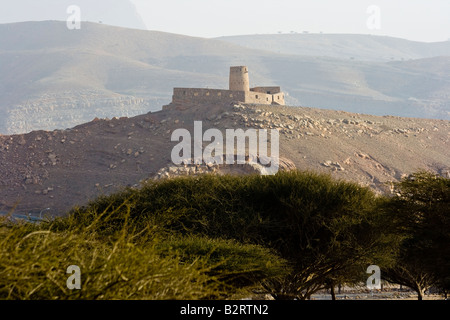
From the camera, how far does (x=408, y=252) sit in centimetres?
2752

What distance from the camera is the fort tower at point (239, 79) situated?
272 feet

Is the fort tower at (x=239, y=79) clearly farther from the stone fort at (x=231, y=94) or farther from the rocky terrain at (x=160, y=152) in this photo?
the rocky terrain at (x=160, y=152)

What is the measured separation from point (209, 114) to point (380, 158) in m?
20.4

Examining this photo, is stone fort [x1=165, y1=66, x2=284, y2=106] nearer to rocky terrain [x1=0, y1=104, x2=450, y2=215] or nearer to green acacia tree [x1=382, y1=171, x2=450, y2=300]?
rocky terrain [x1=0, y1=104, x2=450, y2=215]

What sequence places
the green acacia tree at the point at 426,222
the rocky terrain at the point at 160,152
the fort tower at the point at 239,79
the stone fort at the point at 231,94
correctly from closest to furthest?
1. the green acacia tree at the point at 426,222
2. the rocky terrain at the point at 160,152
3. the fort tower at the point at 239,79
4. the stone fort at the point at 231,94

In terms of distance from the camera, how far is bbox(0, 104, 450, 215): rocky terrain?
77562 millimetres

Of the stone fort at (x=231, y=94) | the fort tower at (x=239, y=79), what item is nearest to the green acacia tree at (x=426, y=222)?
the fort tower at (x=239, y=79)

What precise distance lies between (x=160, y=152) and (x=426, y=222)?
57047 millimetres

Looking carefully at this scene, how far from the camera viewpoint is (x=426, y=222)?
84.0 feet

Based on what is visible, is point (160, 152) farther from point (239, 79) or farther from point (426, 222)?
point (426, 222)

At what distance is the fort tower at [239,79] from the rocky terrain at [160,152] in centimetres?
314

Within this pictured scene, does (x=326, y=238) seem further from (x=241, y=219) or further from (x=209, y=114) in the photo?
(x=209, y=114)

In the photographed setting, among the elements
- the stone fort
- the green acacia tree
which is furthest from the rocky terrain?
the green acacia tree
